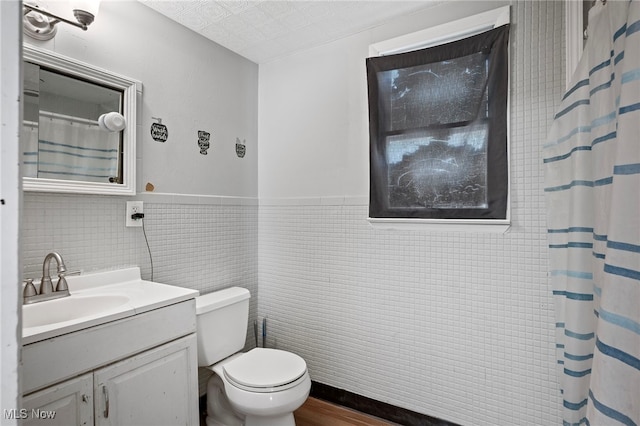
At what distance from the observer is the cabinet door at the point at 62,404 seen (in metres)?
1.01

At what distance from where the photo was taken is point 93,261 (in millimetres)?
1542

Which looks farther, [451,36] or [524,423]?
[451,36]

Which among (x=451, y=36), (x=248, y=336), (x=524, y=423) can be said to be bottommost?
(x=524, y=423)

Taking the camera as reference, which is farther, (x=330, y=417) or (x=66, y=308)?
(x=330, y=417)

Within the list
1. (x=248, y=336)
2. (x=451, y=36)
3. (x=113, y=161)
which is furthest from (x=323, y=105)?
(x=248, y=336)

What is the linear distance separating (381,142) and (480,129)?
1.73 ft

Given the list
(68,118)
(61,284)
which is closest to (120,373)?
(61,284)

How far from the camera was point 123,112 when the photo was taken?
1.65 metres

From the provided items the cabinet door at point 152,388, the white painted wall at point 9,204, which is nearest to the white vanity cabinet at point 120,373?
the cabinet door at point 152,388

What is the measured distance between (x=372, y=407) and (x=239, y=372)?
2.87 feet

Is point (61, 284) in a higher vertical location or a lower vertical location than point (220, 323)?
higher

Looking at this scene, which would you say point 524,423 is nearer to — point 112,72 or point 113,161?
point 113,161

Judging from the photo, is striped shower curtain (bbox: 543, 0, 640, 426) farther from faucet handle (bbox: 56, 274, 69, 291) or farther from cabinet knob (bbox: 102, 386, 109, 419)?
faucet handle (bbox: 56, 274, 69, 291)

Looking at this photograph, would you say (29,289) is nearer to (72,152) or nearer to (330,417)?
(72,152)
